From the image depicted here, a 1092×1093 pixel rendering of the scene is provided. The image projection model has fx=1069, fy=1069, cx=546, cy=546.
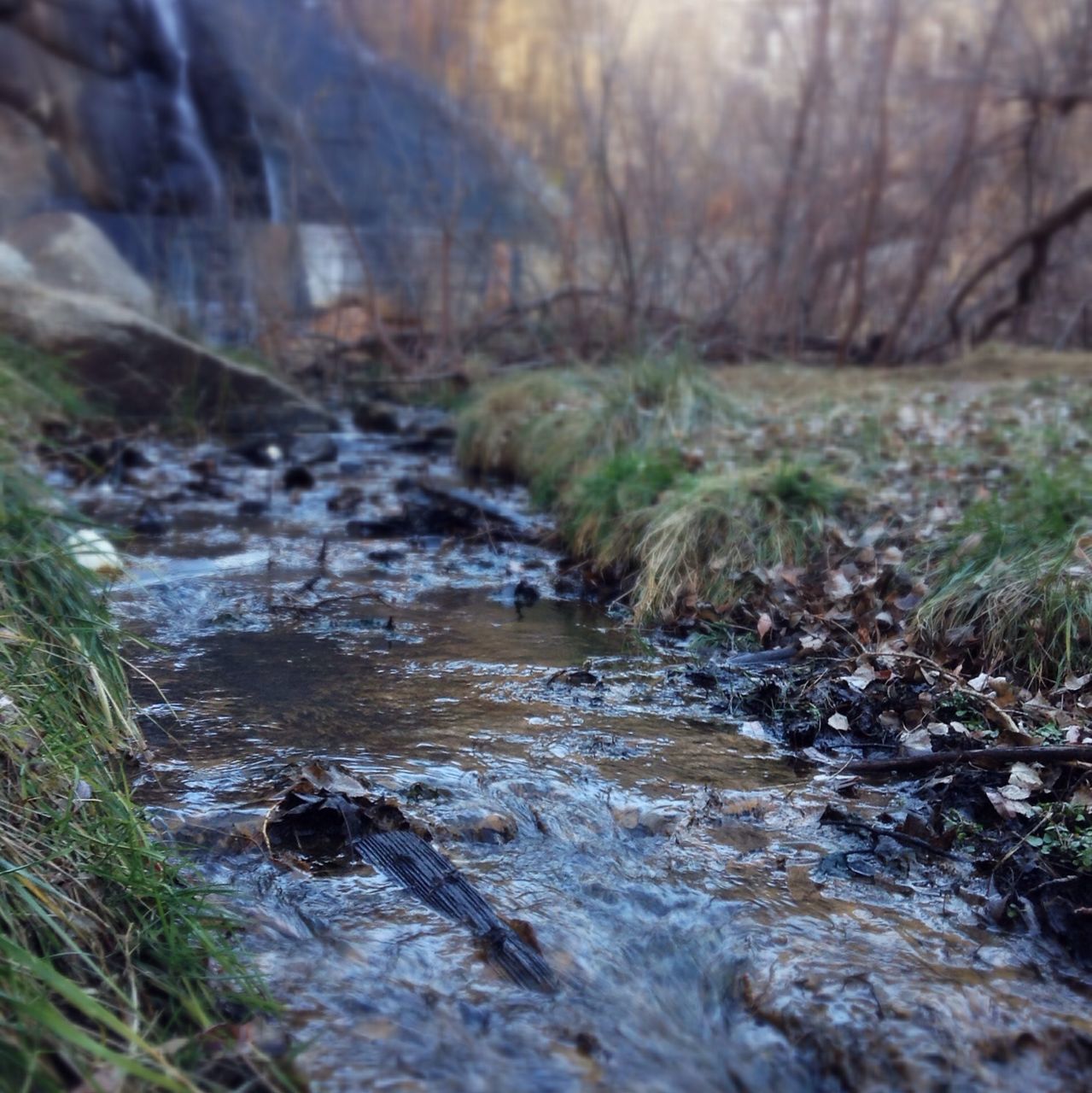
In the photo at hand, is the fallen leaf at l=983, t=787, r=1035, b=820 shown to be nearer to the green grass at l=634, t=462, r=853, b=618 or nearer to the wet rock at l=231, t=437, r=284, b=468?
the green grass at l=634, t=462, r=853, b=618

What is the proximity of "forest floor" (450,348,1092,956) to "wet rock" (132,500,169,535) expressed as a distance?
85.7 inches

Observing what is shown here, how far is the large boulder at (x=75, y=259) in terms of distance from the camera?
11.5 meters

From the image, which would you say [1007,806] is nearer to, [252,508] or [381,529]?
[381,529]

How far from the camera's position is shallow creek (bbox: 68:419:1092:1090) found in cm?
187

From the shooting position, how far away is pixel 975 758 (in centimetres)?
278

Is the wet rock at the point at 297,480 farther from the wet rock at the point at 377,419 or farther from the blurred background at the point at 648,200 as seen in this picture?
the blurred background at the point at 648,200

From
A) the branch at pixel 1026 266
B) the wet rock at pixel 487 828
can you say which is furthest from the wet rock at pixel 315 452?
the branch at pixel 1026 266

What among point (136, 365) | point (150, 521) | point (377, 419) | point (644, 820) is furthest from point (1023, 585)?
point (136, 365)

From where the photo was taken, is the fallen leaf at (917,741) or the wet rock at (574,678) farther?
the wet rock at (574,678)

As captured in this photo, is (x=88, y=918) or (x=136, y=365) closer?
(x=88, y=918)

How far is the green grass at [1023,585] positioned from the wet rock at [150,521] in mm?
3970

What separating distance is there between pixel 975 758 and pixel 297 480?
5.42 metres

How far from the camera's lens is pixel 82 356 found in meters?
8.70

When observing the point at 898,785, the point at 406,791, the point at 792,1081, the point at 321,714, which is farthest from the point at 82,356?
the point at 792,1081
